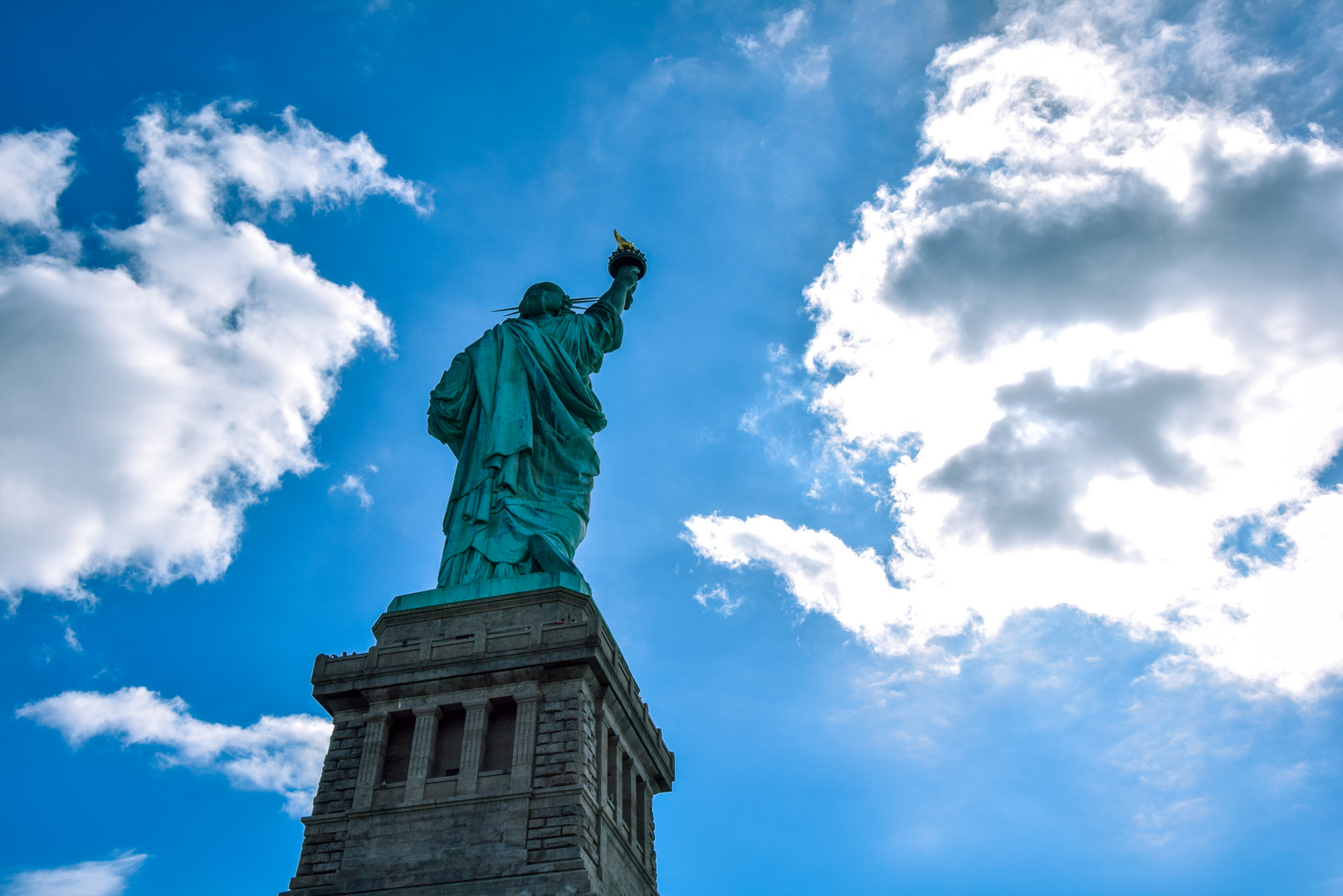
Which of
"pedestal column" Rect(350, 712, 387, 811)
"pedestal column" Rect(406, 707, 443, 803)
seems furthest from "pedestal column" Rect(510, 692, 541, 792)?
"pedestal column" Rect(350, 712, 387, 811)

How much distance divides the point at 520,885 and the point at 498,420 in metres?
15.7

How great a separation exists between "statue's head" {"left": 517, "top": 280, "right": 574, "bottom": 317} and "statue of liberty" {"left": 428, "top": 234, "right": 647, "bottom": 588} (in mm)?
59

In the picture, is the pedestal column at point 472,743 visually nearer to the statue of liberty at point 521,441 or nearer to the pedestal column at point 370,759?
the pedestal column at point 370,759

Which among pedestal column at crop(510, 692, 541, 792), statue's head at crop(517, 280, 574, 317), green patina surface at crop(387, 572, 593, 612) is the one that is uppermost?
statue's head at crop(517, 280, 574, 317)

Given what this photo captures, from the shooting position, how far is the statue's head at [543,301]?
41406mm

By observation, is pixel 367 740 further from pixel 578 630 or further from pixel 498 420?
pixel 498 420

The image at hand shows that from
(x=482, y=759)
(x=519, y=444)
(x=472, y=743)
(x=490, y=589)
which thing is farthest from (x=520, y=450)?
(x=482, y=759)

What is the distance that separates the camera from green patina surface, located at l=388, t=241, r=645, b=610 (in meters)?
31.8

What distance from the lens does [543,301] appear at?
41.5 metres

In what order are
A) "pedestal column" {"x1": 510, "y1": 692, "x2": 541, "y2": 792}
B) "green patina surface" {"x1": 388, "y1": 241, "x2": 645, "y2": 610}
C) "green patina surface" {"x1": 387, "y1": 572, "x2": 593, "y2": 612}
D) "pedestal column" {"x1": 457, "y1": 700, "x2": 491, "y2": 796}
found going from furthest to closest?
"green patina surface" {"x1": 388, "y1": 241, "x2": 645, "y2": 610}
"green patina surface" {"x1": 387, "y1": 572, "x2": 593, "y2": 612}
"pedestal column" {"x1": 457, "y1": 700, "x2": 491, "y2": 796}
"pedestal column" {"x1": 510, "y1": 692, "x2": 541, "y2": 792}

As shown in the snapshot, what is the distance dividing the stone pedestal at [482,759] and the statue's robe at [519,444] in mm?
2251

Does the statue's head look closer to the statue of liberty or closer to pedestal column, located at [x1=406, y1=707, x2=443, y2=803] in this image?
the statue of liberty

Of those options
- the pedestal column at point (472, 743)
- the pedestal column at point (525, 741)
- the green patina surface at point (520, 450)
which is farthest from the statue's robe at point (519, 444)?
the pedestal column at point (472, 743)

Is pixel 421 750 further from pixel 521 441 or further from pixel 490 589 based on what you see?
pixel 521 441
